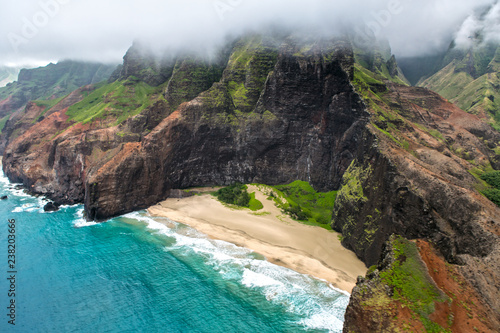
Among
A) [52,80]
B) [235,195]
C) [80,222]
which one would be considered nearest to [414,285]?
[235,195]

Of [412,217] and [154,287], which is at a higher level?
[412,217]

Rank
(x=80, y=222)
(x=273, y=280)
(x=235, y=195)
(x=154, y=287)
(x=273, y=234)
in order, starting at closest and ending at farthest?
(x=154, y=287) < (x=273, y=280) < (x=273, y=234) < (x=80, y=222) < (x=235, y=195)

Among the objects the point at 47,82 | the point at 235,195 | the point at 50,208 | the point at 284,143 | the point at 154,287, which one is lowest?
the point at 154,287

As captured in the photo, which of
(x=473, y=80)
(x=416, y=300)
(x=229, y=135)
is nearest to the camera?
(x=416, y=300)

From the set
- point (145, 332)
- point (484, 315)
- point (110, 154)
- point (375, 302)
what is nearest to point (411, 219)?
point (484, 315)

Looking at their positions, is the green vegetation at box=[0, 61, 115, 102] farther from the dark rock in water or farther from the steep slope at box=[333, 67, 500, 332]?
the steep slope at box=[333, 67, 500, 332]

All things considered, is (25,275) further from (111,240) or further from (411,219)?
(411,219)

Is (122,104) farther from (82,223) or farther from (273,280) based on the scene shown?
(273,280)

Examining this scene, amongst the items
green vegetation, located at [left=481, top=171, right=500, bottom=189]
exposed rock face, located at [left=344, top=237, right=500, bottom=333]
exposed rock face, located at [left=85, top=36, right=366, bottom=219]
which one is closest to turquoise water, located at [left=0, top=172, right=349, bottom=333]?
exposed rock face, located at [left=344, top=237, right=500, bottom=333]

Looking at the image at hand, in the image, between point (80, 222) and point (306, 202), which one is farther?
point (306, 202)
